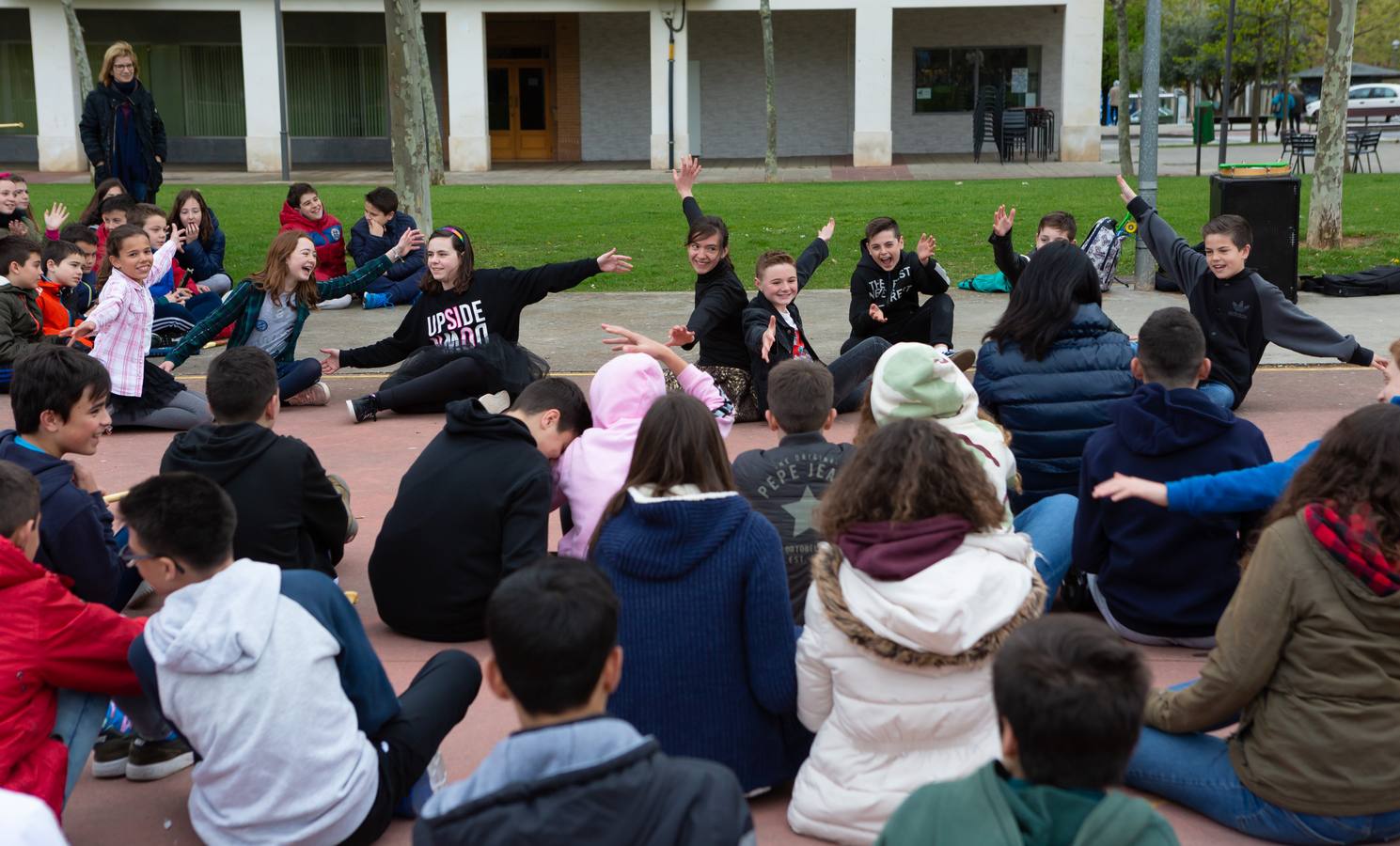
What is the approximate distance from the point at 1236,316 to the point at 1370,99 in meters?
46.9

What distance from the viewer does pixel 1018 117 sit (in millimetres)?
32938

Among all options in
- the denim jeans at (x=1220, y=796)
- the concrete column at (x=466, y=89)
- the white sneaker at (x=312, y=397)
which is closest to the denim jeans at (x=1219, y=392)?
the denim jeans at (x=1220, y=796)

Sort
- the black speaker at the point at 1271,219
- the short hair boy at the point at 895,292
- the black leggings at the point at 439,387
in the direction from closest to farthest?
the black leggings at the point at 439,387 < the short hair boy at the point at 895,292 < the black speaker at the point at 1271,219

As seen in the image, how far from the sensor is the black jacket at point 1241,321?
813 cm

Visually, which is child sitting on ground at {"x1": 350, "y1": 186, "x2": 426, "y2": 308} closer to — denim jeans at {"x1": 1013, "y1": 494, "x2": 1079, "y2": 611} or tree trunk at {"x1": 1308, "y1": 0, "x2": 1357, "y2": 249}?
denim jeans at {"x1": 1013, "y1": 494, "x2": 1079, "y2": 611}

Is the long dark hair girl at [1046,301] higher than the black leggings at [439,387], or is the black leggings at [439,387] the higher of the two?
the long dark hair girl at [1046,301]

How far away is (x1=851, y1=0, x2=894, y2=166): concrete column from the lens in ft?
107

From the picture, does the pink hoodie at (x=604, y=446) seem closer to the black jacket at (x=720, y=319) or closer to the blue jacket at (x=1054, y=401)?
the blue jacket at (x=1054, y=401)

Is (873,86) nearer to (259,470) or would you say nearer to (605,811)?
(259,470)

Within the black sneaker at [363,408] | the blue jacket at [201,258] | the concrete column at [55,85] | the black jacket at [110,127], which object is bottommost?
the black sneaker at [363,408]

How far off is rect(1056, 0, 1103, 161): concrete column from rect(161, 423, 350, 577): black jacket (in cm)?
2941

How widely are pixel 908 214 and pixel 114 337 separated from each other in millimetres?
12607

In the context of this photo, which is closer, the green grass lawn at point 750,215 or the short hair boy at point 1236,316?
the short hair boy at point 1236,316

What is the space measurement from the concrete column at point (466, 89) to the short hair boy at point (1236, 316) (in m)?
26.3
